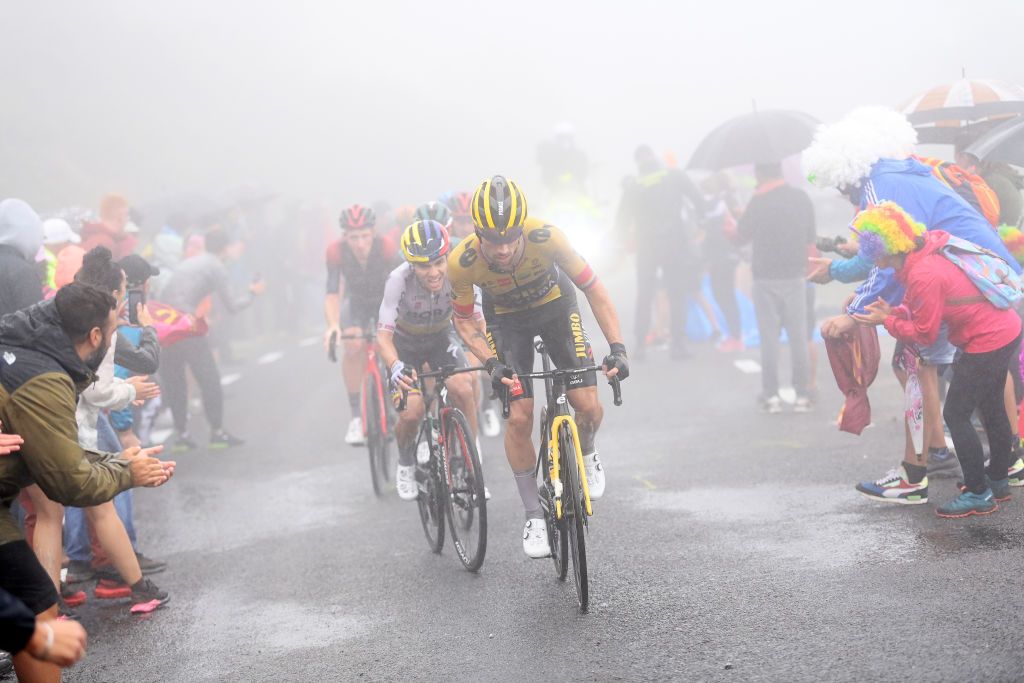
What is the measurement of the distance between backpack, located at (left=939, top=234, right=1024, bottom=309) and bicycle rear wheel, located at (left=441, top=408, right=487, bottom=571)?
276 centimetres

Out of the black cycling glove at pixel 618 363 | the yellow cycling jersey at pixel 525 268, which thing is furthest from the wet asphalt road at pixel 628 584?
the yellow cycling jersey at pixel 525 268

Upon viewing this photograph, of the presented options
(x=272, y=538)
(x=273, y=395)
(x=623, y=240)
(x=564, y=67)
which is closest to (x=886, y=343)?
(x=623, y=240)

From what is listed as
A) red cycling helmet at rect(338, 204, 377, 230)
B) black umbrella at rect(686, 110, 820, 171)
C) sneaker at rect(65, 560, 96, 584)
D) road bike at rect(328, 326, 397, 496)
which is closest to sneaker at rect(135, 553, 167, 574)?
sneaker at rect(65, 560, 96, 584)

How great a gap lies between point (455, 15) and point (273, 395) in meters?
59.1

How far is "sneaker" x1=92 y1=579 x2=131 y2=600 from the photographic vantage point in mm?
7336

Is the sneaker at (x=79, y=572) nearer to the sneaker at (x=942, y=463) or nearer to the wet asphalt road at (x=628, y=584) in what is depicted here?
the wet asphalt road at (x=628, y=584)

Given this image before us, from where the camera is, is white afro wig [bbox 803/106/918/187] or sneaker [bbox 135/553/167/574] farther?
sneaker [bbox 135/553/167/574]

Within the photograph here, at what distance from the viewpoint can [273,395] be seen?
15.9 m

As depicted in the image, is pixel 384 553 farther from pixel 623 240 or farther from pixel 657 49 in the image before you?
pixel 657 49

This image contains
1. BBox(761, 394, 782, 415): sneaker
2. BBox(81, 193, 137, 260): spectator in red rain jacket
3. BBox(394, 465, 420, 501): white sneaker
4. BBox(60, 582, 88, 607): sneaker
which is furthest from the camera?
BBox(81, 193, 137, 260): spectator in red rain jacket

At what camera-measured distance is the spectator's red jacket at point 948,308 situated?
6.72 m

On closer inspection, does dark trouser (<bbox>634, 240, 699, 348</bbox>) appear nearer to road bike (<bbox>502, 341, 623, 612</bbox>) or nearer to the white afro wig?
the white afro wig

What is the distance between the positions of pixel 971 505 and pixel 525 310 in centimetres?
262

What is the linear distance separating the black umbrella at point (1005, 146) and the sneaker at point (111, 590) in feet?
19.1
